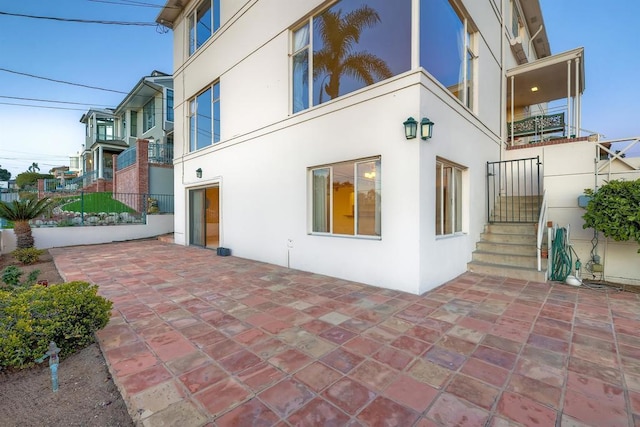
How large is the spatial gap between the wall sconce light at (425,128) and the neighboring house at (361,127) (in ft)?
0.06

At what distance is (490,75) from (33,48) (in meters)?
17.2

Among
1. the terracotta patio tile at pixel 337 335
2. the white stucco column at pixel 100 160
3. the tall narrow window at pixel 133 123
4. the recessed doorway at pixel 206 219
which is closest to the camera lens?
the terracotta patio tile at pixel 337 335

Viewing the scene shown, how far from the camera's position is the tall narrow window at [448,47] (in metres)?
4.63

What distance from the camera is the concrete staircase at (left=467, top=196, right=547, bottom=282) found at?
209 inches

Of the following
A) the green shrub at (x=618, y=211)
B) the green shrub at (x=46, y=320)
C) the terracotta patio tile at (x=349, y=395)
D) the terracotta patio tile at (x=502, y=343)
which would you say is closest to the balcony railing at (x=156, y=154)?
the green shrub at (x=46, y=320)

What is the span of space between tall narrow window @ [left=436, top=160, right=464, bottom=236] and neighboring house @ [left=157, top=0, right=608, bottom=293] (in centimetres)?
4

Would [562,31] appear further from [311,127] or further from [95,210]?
[95,210]

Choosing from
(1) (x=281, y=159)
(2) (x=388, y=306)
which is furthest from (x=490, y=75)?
(2) (x=388, y=306)

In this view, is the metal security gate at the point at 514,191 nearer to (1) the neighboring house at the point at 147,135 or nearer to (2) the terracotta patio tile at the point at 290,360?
(2) the terracotta patio tile at the point at 290,360

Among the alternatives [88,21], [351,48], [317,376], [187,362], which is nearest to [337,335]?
[317,376]

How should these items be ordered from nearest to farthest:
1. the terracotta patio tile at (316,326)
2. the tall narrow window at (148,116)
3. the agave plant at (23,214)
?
the terracotta patio tile at (316,326), the agave plant at (23,214), the tall narrow window at (148,116)

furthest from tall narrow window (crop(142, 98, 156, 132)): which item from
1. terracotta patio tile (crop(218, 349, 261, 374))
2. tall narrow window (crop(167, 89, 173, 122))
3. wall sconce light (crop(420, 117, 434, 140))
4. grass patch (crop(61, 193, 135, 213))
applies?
terracotta patio tile (crop(218, 349, 261, 374))

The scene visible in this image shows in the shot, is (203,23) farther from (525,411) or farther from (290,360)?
(525,411)

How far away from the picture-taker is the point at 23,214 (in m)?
8.17
